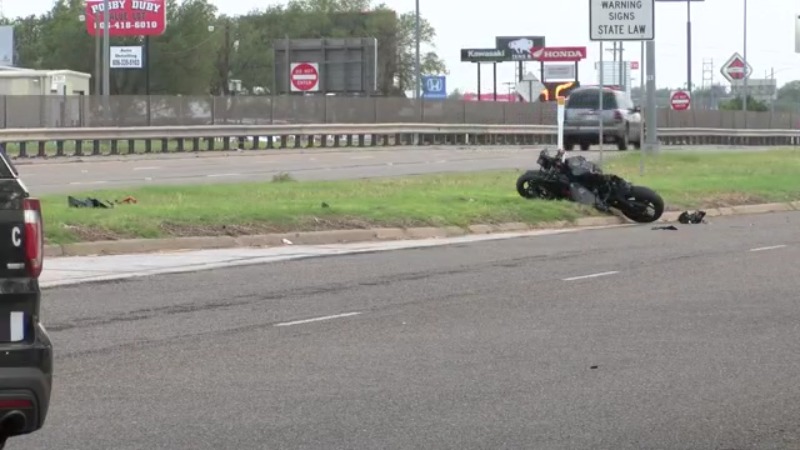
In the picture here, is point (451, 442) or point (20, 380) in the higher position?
point (20, 380)

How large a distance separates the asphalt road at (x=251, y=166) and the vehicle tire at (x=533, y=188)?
23.2ft

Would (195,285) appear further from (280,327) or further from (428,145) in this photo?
(428,145)

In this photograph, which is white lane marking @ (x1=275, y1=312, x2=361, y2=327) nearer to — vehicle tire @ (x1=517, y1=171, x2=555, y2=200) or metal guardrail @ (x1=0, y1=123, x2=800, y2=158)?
vehicle tire @ (x1=517, y1=171, x2=555, y2=200)

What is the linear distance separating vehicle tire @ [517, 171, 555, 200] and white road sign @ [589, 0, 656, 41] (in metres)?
4.37

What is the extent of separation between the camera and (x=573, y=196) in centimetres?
2394

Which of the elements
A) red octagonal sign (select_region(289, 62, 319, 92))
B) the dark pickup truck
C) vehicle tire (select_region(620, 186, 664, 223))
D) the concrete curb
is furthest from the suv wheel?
the dark pickup truck

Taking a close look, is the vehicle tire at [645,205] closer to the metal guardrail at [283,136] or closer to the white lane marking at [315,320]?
the white lane marking at [315,320]

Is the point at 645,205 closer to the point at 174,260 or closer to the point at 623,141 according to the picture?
the point at 174,260

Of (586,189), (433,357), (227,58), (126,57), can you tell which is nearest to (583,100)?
(586,189)

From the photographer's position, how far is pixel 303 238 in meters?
19.3

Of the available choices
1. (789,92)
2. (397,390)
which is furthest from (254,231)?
(789,92)

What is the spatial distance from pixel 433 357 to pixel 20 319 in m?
4.72

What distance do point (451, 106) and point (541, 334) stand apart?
48353 mm

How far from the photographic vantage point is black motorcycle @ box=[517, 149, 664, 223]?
23438mm
